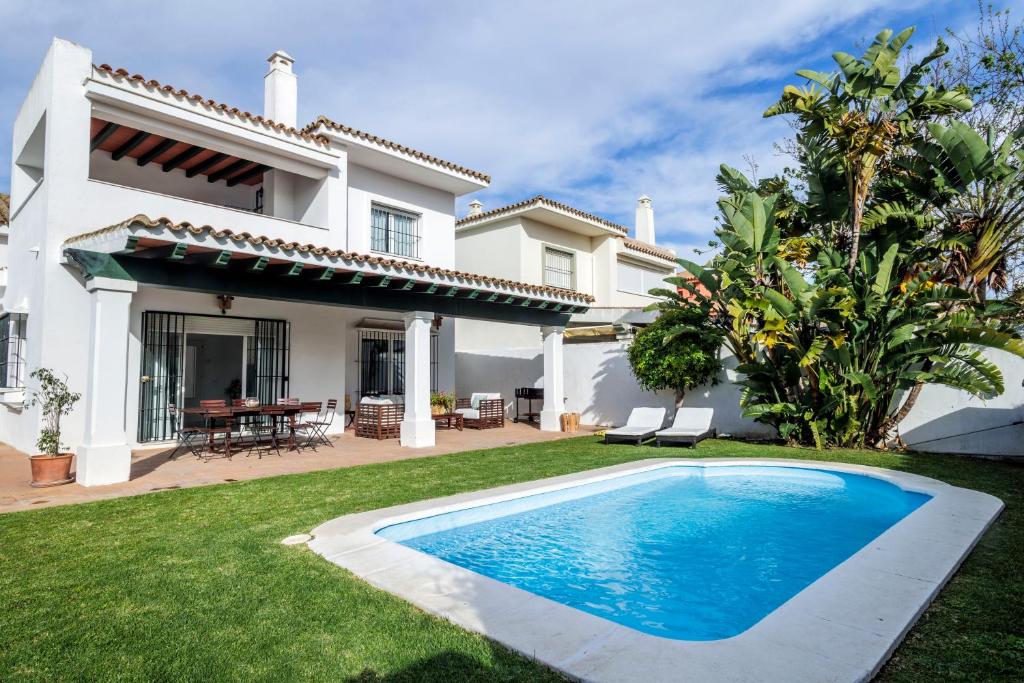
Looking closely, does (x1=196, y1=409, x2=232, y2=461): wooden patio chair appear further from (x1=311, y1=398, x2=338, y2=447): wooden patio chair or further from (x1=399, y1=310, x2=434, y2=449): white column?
(x1=399, y1=310, x2=434, y2=449): white column

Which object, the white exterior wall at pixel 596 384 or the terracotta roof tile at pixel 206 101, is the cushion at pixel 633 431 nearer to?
the white exterior wall at pixel 596 384

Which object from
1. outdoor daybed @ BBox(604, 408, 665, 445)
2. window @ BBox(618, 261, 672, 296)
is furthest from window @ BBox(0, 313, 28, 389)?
window @ BBox(618, 261, 672, 296)

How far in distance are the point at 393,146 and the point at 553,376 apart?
8041 mm

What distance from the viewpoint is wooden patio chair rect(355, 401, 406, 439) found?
15289mm

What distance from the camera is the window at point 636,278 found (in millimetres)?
27233

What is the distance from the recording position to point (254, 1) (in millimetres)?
12992

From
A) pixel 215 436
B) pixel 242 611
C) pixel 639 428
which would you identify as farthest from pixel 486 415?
pixel 242 611

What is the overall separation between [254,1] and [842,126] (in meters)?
12.9

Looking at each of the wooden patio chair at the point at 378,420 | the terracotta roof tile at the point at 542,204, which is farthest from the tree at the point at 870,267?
the terracotta roof tile at the point at 542,204

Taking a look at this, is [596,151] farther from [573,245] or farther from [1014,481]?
[1014,481]

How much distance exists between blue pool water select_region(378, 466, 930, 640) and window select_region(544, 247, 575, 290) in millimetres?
14358

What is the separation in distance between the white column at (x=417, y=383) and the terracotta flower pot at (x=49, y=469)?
21.7 ft

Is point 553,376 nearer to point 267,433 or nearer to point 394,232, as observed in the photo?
point 394,232

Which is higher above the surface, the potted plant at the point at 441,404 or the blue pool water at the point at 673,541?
the potted plant at the point at 441,404
